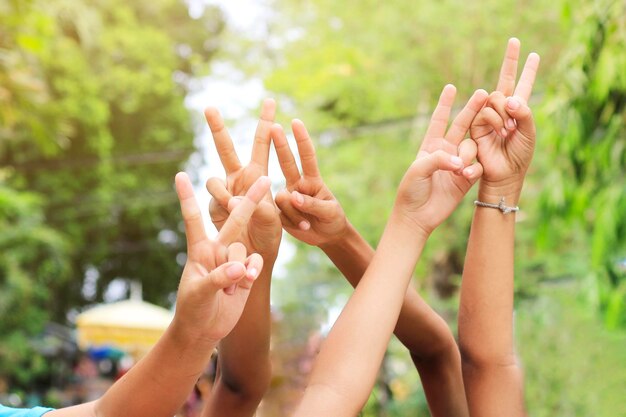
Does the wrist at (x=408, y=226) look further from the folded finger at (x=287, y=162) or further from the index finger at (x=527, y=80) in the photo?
the index finger at (x=527, y=80)

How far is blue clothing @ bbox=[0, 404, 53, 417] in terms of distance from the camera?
4.17 feet

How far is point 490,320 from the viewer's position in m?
1.43

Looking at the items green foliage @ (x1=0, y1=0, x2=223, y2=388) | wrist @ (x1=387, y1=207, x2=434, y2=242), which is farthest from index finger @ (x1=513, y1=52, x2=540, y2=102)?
green foliage @ (x1=0, y1=0, x2=223, y2=388)

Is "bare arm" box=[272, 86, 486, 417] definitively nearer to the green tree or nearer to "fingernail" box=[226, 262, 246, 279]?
→ "fingernail" box=[226, 262, 246, 279]

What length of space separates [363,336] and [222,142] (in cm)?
43

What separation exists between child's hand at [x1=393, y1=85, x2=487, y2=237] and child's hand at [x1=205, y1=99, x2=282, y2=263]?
8.7 inches

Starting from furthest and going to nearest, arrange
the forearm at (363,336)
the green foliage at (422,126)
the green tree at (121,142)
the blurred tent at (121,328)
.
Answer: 1. the green tree at (121,142)
2. the blurred tent at (121,328)
3. the green foliage at (422,126)
4. the forearm at (363,336)

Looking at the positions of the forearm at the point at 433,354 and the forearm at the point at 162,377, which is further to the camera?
the forearm at the point at 433,354

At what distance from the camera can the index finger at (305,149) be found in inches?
57.4

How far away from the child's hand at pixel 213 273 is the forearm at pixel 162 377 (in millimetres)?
23

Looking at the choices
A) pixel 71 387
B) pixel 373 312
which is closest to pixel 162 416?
pixel 373 312

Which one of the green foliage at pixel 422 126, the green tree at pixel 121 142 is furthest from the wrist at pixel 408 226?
the green tree at pixel 121 142

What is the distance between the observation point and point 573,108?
362 centimetres

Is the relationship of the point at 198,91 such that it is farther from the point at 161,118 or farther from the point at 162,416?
the point at 162,416
